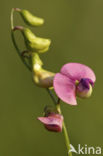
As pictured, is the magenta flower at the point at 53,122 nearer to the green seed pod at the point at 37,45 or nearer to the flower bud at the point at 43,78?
the flower bud at the point at 43,78

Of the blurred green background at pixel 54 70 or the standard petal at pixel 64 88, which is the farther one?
the blurred green background at pixel 54 70

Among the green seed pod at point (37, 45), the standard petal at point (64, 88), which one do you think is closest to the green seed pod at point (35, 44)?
the green seed pod at point (37, 45)

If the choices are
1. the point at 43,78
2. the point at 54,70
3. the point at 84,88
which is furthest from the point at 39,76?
the point at 54,70

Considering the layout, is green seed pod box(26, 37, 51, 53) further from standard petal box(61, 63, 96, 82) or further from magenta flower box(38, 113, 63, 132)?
magenta flower box(38, 113, 63, 132)

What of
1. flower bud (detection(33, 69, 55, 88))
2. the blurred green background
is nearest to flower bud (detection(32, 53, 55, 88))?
flower bud (detection(33, 69, 55, 88))

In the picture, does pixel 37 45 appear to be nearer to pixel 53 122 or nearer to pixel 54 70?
pixel 53 122

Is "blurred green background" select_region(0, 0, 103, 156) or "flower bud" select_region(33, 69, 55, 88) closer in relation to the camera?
"flower bud" select_region(33, 69, 55, 88)

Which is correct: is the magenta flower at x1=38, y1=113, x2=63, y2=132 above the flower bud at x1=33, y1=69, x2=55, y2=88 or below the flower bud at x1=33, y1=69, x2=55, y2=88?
below
